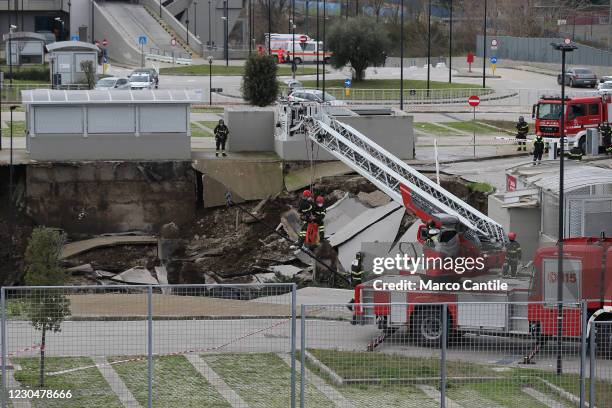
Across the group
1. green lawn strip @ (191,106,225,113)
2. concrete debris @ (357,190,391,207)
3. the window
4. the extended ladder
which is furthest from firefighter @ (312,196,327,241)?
green lawn strip @ (191,106,225,113)

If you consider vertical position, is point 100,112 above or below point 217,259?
above

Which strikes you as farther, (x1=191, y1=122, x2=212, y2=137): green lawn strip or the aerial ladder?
(x1=191, y1=122, x2=212, y2=137): green lawn strip

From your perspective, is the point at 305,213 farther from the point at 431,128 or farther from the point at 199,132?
the point at 431,128

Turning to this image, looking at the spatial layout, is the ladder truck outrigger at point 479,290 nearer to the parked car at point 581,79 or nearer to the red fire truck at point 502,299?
the red fire truck at point 502,299

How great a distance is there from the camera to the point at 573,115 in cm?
4681

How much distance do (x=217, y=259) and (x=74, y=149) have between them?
6528mm

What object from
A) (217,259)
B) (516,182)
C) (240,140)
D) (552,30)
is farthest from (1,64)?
(516,182)

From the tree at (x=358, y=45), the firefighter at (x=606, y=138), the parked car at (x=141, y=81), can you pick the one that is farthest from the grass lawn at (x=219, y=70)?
the firefighter at (x=606, y=138)

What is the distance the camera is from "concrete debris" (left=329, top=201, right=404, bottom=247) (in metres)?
36.3

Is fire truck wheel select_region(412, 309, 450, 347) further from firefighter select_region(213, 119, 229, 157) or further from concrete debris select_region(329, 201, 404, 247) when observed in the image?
firefighter select_region(213, 119, 229, 157)

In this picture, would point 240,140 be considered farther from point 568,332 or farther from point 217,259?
point 568,332

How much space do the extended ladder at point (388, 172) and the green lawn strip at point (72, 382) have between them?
1338 centimetres

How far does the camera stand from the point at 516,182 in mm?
33281

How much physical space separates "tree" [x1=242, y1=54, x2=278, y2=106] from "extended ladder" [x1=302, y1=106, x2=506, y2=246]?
12.5 metres
